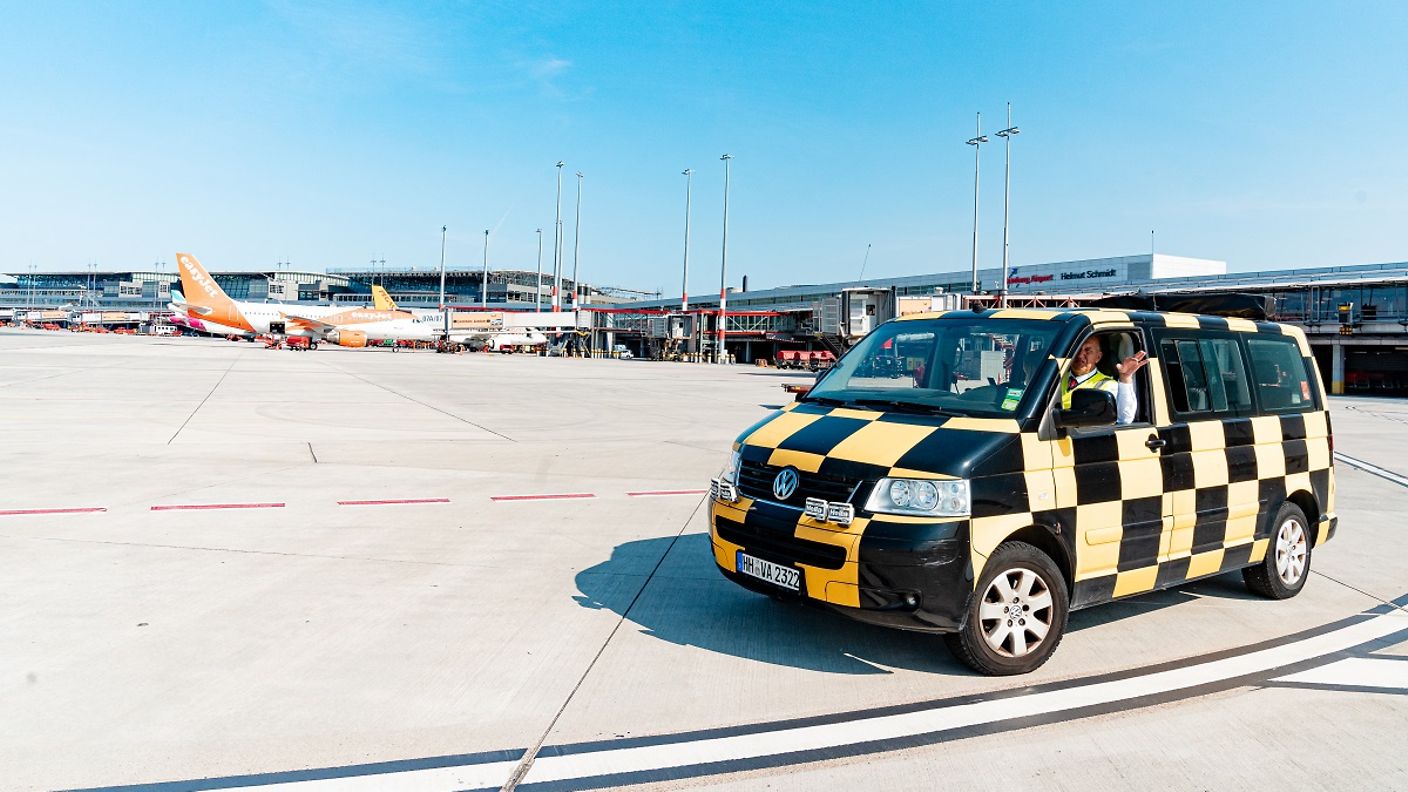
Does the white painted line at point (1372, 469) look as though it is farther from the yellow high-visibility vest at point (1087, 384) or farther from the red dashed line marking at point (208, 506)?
the red dashed line marking at point (208, 506)

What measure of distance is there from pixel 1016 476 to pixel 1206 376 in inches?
81.8

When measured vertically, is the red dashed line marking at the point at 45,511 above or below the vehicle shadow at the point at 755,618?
above

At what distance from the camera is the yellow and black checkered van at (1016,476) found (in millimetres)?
4531

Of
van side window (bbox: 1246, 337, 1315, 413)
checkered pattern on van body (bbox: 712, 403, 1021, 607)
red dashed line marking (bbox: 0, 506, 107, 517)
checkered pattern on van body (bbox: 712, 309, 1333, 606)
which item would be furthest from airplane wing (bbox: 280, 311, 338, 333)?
van side window (bbox: 1246, 337, 1315, 413)

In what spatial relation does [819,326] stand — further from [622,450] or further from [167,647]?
[167,647]

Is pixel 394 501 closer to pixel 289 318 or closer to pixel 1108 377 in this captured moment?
pixel 1108 377

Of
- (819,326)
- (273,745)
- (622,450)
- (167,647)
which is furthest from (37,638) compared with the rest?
(819,326)

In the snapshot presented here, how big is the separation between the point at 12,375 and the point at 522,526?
2532 cm

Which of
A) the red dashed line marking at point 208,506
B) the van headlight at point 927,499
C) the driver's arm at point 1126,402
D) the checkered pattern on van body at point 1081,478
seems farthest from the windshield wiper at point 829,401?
the red dashed line marking at point 208,506

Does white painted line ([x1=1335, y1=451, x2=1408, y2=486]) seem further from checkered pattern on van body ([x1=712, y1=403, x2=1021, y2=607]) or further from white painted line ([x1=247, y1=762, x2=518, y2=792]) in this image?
white painted line ([x1=247, y1=762, x2=518, y2=792])

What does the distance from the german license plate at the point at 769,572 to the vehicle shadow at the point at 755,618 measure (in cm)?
17

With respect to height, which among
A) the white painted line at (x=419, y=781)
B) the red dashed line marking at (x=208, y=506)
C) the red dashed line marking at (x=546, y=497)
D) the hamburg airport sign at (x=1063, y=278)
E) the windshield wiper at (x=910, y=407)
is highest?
the hamburg airport sign at (x=1063, y=278)

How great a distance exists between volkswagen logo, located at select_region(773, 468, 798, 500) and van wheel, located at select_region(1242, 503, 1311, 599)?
3.62 metres

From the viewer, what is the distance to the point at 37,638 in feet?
16.1
